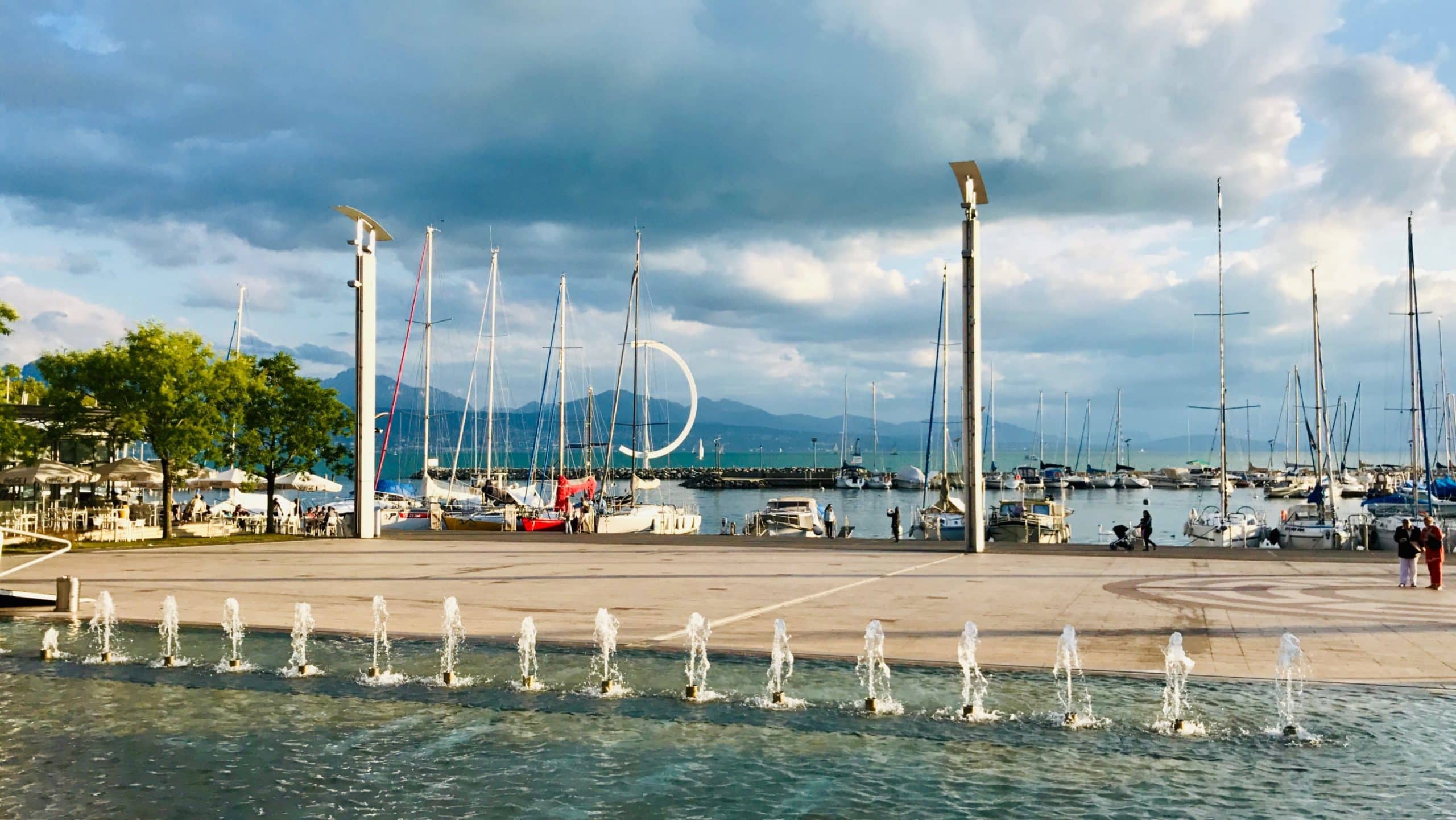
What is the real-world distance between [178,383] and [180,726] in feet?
99.5

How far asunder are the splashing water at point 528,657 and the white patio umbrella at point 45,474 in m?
31.4

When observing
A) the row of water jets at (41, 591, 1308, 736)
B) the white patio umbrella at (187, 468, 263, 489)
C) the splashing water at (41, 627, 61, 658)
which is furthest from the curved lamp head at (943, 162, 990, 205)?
the white patio umbrella at (187, 468, 263, 489)

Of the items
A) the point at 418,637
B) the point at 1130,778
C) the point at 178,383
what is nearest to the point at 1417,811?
the point at 1130,778

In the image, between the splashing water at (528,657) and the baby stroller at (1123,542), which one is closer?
the splashing water at (528,657)

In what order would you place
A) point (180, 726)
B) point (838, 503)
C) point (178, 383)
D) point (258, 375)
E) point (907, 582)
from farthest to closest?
point (838, 503), point (258, 375), point (178, 383), point (907, 582), point (180, 726)

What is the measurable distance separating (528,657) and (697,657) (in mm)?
2240

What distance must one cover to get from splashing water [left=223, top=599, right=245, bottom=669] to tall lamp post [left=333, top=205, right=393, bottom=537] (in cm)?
1922

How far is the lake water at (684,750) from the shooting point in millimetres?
8688

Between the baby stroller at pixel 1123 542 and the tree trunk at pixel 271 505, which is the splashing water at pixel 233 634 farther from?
the tree trunk at pixel 271 505

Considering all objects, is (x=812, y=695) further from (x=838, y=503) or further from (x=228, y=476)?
(x=838, y=503)

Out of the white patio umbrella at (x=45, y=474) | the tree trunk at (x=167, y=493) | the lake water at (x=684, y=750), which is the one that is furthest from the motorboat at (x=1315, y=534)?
the white patio umbrella at (x=45, y=474)

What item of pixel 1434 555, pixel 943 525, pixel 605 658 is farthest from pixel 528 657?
pixel 943 525

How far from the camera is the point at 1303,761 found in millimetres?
9664

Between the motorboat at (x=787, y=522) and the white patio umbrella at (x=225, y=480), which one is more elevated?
the white patio umbrella at (x=225, y=480)
